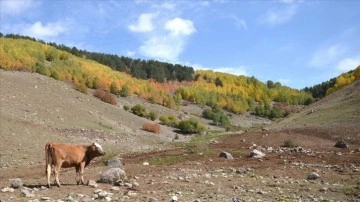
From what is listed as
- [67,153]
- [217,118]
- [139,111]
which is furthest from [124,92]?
[67,153]

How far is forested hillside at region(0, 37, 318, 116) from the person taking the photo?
Answer: 80438 millimetres

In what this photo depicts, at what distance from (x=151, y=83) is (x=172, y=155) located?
112201mm

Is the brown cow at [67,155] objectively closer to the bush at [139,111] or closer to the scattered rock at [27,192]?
the scattered rock at [27,192]

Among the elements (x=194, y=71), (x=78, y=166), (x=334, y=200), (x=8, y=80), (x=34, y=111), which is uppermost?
(x=194, y=71)

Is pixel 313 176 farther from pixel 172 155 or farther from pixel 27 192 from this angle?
pixel 172 155

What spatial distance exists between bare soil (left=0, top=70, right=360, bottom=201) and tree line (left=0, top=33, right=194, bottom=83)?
80.7 metres

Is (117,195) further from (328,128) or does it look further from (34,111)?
(34,111)

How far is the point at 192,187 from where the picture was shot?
14.3 metres

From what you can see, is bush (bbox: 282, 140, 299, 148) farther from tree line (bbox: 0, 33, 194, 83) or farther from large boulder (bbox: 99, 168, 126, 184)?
tree line (bbox: 0, 33, 194, 83)

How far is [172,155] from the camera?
90.1ft

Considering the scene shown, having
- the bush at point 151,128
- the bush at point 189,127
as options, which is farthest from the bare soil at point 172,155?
the bush at point 189,127

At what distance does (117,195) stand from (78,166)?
8.30 feet

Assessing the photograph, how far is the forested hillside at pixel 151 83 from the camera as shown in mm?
80438

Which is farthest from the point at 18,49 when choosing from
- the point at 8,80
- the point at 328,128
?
the point at 328,128
